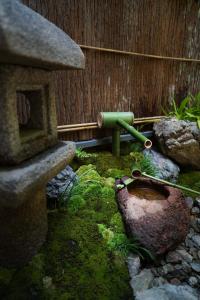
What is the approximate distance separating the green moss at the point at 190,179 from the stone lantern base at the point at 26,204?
111 inches

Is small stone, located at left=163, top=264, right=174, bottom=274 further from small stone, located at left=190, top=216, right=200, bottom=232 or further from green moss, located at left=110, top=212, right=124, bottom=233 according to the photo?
small stone, located at left=190, top=216, right=200, bottom=232

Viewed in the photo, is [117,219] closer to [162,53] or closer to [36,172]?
[36,172]

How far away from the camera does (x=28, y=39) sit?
4.75ft

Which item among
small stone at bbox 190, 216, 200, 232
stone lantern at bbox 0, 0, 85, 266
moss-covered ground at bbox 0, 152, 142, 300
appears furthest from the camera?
small stone at bbox 190, 216, 200, 232

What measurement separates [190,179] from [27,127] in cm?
346

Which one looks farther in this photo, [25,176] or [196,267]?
[196,267]

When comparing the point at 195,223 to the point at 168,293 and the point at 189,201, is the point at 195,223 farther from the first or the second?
the point at 168,293

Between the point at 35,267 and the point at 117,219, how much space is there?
4.08ft

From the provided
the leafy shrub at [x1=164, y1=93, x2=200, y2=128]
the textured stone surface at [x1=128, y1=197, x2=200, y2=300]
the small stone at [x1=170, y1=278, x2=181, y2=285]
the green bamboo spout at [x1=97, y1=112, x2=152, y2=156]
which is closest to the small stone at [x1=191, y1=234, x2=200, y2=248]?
the textured stone surface at [x1=128, y1=197, x2=200, y2=300]

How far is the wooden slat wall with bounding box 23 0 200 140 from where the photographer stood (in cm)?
379

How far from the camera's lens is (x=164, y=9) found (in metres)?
4.64

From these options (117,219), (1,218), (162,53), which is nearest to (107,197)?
(117,219)

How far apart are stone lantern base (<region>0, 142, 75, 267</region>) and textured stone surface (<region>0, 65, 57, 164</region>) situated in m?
0.10

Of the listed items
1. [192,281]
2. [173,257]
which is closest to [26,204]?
[173,257]
